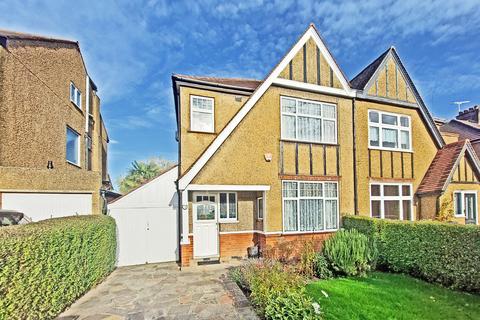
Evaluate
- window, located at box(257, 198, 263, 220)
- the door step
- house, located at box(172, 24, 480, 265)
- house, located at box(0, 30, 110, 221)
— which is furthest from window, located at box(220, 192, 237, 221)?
house, located at box(0, 30, 110, 221)

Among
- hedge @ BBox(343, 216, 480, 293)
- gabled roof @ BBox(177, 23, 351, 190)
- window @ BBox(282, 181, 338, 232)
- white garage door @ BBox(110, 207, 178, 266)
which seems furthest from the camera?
white garage door @ BBox(110, 207, 178, 266)

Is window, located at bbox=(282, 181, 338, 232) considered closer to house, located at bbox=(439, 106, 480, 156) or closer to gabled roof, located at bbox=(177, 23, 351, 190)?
gabled roof, located at bbox=(177, 23, 351, 190)

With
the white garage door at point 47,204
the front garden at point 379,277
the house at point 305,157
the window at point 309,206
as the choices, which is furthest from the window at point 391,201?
the white garage door at point 47,204

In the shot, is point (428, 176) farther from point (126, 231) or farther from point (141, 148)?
point (141, 148)

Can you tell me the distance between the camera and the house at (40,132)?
27.6ft

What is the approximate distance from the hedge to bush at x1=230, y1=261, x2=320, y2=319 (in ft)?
14.6

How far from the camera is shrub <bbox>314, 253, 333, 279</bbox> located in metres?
8.32

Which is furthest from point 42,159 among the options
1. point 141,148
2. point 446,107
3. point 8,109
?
point 446,107

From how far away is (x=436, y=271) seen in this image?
25.8 feet

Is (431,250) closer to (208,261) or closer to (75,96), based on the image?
(208,261)

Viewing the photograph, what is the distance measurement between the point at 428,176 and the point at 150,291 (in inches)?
547

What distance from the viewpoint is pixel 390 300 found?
658 cm

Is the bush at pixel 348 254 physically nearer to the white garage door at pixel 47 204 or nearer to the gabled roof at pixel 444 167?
the gabled roof at pixel 444 167

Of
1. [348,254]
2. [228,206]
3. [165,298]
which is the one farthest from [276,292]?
[228,206]
